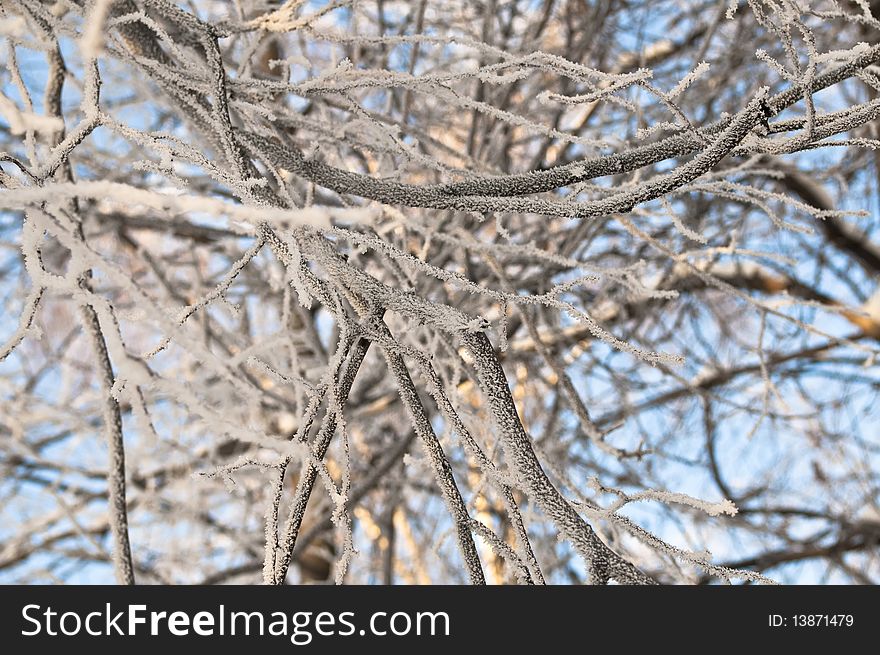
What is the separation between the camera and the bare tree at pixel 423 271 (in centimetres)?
89

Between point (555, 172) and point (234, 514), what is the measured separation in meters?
3.49

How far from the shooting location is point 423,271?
1.08 m

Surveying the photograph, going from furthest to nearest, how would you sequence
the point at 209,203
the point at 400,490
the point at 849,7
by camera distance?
1. the point at 400,490
2. the point at 849,7
3. the point at 209,203

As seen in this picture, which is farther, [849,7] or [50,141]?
[849,7]

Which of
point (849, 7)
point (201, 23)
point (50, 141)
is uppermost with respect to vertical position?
point (849, 7)

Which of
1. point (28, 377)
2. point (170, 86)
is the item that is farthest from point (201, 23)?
point (28, 377)

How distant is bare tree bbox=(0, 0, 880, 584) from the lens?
887 mm

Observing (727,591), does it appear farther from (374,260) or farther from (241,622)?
(374,260)

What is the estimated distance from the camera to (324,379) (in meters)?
0.97

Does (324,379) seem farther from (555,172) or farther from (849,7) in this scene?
(849,7)

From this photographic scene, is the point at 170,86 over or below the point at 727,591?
over

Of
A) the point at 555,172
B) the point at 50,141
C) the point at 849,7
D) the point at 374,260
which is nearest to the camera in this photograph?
the point at 555,172

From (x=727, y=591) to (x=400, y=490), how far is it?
7.93 feet

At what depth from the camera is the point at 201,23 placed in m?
0.95
